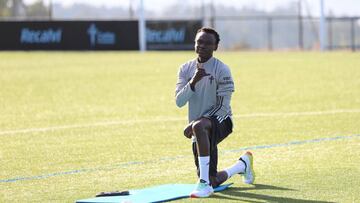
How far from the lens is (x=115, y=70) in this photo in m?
28.3

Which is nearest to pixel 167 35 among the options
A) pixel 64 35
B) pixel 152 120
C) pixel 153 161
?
pixel 64 35

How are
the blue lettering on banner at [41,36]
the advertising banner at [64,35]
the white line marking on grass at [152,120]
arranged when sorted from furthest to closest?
the blue lettering on banner at [41,36] → the advertising banner at [64,35] → the white line marking on grass at [152,120]

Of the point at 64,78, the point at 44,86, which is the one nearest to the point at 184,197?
the point at 44,86

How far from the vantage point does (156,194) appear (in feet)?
30.1

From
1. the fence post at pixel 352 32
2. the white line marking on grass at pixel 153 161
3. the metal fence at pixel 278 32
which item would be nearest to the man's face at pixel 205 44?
the white line marking on grass at pixel 153 161

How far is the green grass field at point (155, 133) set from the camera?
32.8 feet

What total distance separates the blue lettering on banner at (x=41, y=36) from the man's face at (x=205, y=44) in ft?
106

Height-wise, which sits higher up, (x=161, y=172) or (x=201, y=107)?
(x=201, y=107)

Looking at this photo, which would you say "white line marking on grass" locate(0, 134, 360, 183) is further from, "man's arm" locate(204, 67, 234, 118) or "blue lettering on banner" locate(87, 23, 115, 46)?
"blue lettering on banner" locate(87, 23, 115, 46)

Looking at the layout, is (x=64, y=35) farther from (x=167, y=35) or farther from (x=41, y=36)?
(x=167, y=35)

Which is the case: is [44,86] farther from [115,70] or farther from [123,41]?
[123,41]

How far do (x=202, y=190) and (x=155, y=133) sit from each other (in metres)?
5.88

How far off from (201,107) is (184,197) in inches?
38.4

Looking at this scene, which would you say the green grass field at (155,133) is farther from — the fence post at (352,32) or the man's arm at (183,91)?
the fence post at (352,32)
